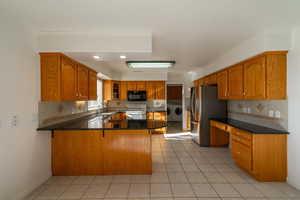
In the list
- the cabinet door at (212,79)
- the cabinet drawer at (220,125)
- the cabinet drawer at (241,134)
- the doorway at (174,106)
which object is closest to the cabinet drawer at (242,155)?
the cabinet drawer at (241,134)

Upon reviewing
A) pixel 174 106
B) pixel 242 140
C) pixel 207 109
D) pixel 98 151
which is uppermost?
pixel 207 109

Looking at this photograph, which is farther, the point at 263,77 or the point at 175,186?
the point at 263,77

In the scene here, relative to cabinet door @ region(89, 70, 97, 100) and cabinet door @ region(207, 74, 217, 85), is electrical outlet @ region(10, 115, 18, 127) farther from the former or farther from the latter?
cabinet door @ region(207, 74, 217, 85)

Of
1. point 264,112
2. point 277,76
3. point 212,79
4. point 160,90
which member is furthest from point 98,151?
point 160,90

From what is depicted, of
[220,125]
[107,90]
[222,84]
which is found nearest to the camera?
[220,125]

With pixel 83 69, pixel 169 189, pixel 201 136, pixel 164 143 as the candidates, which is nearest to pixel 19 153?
pixel 83 69

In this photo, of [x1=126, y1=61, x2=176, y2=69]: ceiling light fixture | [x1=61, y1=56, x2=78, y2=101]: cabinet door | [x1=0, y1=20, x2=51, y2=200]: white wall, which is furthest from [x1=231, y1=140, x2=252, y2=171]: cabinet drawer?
[x1=0, y1=20, x2=51, y2=200]: white wall

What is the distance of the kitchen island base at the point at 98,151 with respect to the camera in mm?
2795

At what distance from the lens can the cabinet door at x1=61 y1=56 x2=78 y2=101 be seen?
106 inches

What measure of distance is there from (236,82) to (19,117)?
390 centimetres

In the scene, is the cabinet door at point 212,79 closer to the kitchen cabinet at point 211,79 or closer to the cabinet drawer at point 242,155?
the kitchen cabinet at point 211,79

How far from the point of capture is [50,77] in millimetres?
2592

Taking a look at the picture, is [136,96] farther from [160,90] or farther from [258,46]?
[258,46]

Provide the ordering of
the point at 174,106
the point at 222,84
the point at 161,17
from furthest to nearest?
the point at 174,106, the point at 222,84, the point at 161,17
